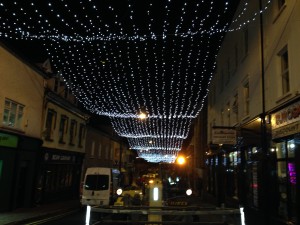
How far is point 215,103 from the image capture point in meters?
25.2

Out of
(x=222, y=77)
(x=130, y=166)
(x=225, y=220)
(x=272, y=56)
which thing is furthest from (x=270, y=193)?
(x=130, y=166)

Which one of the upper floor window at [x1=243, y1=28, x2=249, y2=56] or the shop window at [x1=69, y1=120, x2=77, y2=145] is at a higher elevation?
the upper floor window at [x1=243, y1=28, x2=249, y2=56]

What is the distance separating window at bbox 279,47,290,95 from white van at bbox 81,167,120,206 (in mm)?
11372

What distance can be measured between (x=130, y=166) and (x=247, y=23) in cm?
4684

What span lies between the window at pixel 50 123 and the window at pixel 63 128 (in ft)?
4.58

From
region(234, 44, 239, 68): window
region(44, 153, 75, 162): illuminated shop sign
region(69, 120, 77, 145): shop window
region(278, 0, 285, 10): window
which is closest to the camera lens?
region(278, 0, 285, 10): window

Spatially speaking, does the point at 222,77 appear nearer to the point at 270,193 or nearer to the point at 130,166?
the point at 270,193

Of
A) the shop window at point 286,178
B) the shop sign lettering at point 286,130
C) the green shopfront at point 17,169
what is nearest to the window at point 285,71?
the shop sign lettering at point 286,130

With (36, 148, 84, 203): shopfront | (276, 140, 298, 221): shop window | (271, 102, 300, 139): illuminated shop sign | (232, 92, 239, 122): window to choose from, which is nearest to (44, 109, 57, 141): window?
(36, 148, 84, 203): shopfront

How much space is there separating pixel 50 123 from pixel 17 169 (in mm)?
5175

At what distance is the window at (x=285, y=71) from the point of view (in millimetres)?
11664

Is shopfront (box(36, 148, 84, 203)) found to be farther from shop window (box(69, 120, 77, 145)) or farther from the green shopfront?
the green shopfront

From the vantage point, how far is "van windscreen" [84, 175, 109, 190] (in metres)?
19.8

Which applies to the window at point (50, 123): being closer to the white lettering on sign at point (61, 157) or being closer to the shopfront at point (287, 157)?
the white lettering on sign at point (61, 157)
